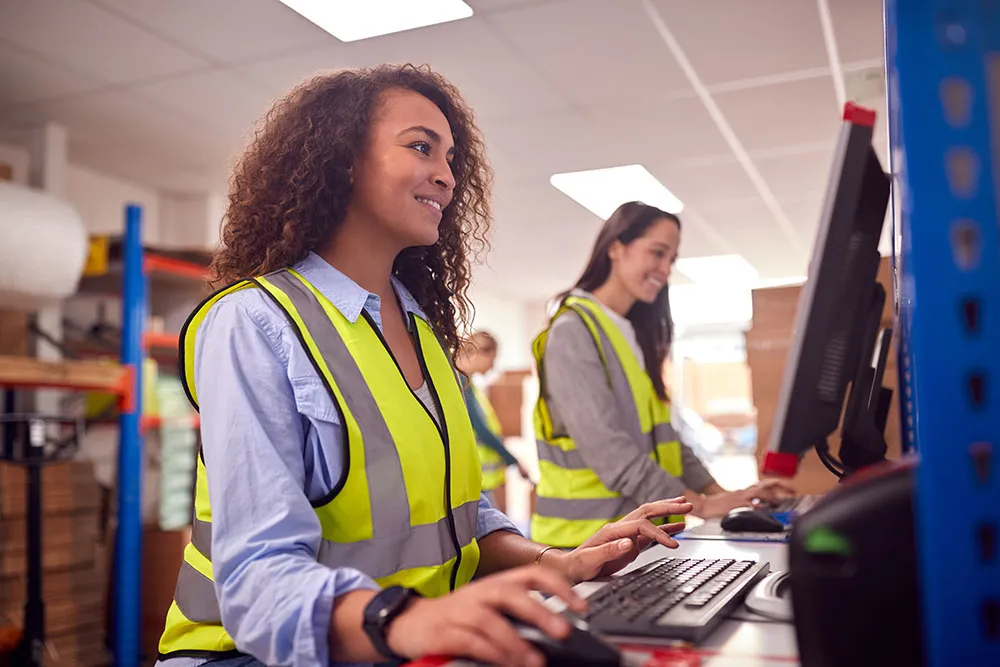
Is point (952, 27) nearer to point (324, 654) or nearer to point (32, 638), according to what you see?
point (324, 654)

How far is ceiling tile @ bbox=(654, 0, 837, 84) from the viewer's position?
121 inches

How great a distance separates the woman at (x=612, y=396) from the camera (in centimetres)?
205

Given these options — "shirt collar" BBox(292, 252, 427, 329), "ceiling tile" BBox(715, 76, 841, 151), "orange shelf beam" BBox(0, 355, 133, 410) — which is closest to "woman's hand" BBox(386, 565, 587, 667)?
"shirt collar" BBox(292, 252, 427, 329)

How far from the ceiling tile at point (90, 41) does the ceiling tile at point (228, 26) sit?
10 cm

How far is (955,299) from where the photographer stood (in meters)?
0.46

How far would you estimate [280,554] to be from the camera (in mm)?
817

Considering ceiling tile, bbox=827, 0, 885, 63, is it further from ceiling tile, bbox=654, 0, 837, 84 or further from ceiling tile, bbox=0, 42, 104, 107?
ceiling tile, bbox=0, 42, 104, 107

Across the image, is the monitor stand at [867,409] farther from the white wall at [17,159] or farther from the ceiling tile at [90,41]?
the white wall at [17,159]

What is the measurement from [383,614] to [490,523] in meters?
0.58

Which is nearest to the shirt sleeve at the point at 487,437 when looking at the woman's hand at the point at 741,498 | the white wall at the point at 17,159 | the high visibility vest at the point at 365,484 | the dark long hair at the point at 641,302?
the dark long hair at the point at 641,302

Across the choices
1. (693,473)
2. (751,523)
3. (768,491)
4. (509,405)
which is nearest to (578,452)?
(693,473)

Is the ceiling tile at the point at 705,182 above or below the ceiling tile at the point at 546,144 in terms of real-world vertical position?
below

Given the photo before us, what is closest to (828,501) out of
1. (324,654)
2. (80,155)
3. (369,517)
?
(324,654)

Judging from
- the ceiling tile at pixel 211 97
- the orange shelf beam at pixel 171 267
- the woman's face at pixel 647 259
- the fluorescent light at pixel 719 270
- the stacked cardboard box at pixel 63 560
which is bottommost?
the stacked cardboard box at pixel 63 560
